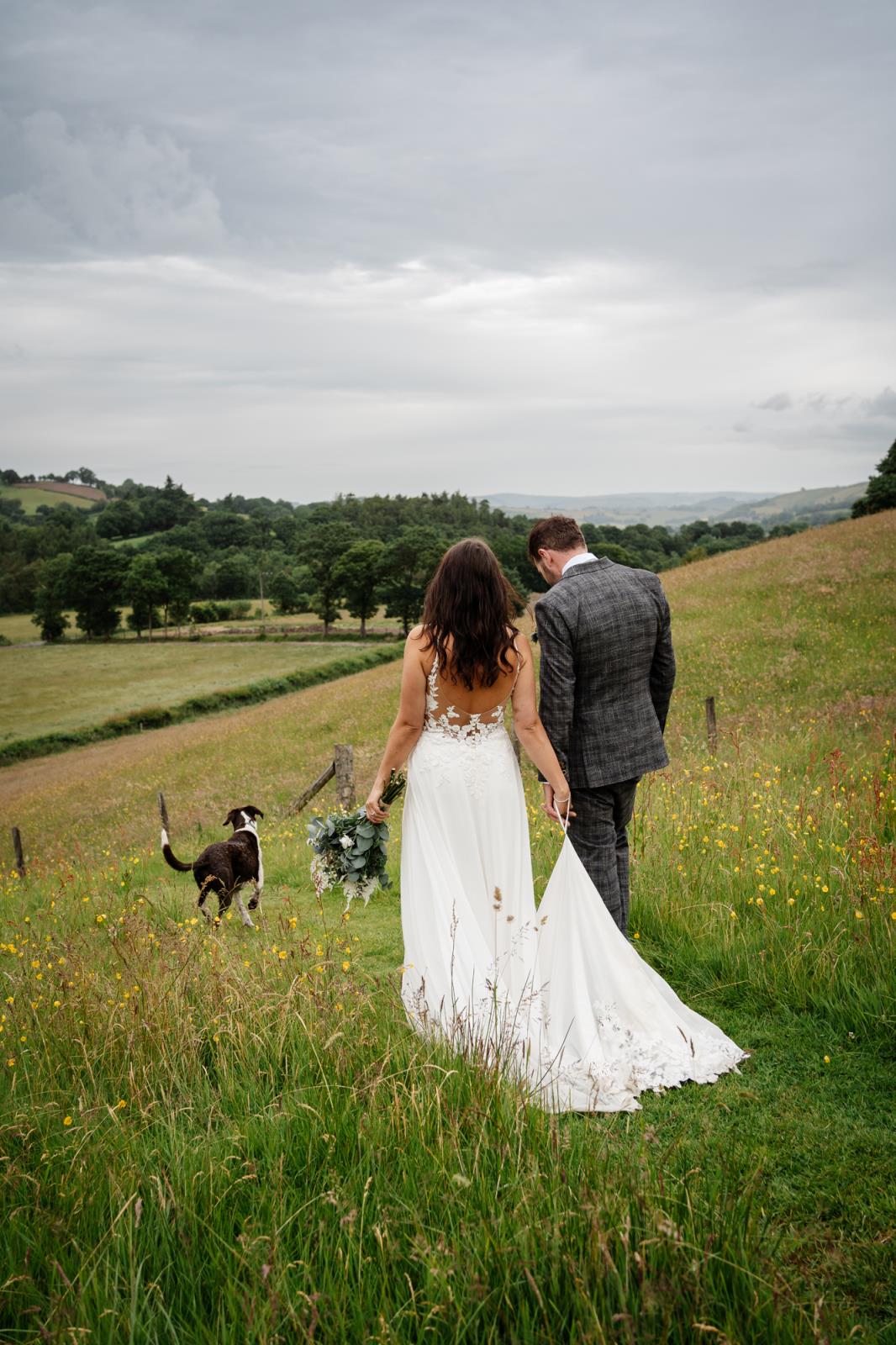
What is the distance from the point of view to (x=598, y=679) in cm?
477

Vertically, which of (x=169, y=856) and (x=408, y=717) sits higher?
(x=408, y=717)

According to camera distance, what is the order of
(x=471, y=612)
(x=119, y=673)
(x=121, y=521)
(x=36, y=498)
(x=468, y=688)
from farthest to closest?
(x=36, y=498)
(x=121, y=521)
(x=119, y=673)
(x=468, y=688)
(x=471, y=612)

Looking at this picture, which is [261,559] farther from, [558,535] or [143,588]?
[558,535]

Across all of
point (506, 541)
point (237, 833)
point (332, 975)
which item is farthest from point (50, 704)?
point (332, 975)

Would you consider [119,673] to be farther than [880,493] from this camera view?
Yes

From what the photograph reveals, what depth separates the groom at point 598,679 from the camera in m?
4.66

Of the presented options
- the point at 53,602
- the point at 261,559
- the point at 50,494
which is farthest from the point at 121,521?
the point at 53,602

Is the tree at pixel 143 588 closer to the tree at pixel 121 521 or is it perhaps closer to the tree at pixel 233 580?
the tree at pixel 233 580

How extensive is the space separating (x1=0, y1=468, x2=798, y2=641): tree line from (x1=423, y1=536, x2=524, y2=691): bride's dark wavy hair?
138 ft

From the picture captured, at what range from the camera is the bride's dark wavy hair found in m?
4.20

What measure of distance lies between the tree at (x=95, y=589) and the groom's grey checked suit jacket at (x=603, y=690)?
79.1m

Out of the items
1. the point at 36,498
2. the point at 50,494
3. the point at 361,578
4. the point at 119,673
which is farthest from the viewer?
the point at 50,494

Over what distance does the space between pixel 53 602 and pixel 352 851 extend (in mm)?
79442

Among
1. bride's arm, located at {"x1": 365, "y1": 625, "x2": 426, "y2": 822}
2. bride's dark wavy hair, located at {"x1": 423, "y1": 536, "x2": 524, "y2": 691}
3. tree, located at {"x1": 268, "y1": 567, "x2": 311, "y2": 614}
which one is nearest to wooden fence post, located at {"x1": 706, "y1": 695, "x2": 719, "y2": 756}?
bride's arm, located at {"x1": 365, "y1": 625, "x2": 426, "y2": 822}
